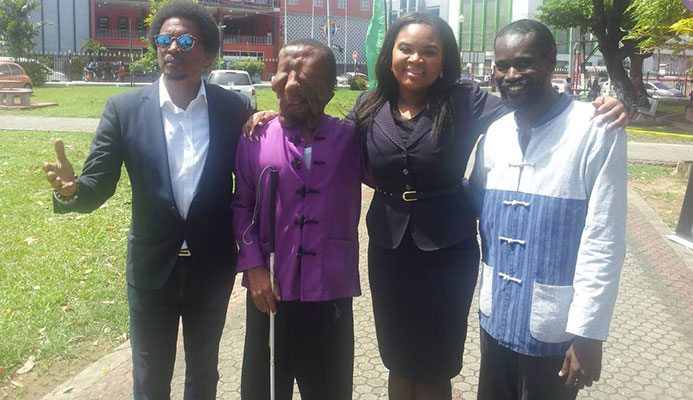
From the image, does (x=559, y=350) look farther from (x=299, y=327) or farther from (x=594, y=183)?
(x=299, y=327)

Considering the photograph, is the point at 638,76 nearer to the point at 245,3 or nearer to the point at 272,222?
the point at 272,222

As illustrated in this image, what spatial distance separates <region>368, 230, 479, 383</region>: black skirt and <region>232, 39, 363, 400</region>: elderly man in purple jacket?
19 cm

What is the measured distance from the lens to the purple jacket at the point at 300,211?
8.35 feet

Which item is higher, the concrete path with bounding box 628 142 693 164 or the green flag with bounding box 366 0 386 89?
the green flag with bounding box 366 0 386 89

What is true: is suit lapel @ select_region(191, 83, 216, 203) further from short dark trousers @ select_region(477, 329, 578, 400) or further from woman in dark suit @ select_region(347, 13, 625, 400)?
short dark trousers @ select_region(477, 329, 578, 400)

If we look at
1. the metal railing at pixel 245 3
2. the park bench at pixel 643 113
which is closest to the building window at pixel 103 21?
the metal railing at pixel 245 3

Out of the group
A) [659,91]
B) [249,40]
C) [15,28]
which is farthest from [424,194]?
[249,40]

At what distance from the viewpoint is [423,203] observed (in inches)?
102

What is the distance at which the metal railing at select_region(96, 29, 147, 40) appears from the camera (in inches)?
1999

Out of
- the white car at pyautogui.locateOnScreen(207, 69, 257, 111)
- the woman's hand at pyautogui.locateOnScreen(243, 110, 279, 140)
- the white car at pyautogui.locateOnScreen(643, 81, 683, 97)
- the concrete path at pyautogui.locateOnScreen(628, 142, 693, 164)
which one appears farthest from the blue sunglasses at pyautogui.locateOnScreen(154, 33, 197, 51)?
the white car at pyautogui.locateOnScreen(643, 81, 683, 97)

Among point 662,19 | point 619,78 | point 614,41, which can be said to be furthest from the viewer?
point 619,78

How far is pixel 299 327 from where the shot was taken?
262cm

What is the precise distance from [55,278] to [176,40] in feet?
11.7

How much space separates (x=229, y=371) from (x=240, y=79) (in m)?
18.1
